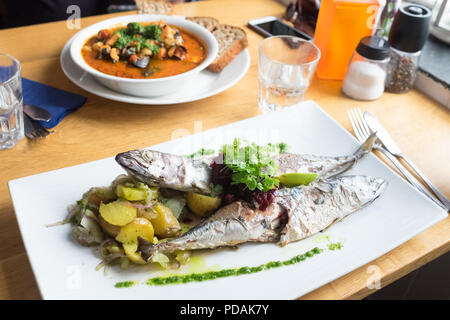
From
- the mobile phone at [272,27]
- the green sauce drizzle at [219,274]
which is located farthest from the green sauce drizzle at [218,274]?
the mobile phone at [272,27]

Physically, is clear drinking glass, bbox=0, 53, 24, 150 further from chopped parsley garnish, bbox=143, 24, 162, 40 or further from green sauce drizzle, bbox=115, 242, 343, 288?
green sauce drizzle, bbox=115, 242, 343, 288

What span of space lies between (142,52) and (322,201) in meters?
1.04

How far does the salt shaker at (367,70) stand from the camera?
1.79 meters

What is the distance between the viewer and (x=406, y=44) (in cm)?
185

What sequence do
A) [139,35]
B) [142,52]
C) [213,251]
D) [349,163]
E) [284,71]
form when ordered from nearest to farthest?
[213,251]
[349,163]
[284,71]
[142,52]
[139,35]

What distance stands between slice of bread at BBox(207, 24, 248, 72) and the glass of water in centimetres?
19

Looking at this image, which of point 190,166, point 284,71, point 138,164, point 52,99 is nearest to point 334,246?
point 190,166

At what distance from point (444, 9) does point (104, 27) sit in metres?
1.76

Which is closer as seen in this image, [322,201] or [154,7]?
[322,201]

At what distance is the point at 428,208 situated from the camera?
1.27 metres

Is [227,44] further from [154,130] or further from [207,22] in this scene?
[154,130]

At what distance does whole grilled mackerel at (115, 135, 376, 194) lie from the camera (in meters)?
1.14

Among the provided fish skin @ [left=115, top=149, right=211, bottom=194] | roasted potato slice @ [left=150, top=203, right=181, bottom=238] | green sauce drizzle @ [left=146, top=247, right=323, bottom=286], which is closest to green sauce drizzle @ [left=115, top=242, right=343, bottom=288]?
green sauce drizzle @ [left=146, top=247, right=323, bottom=286]

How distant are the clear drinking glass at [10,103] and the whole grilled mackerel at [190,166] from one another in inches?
22.5
